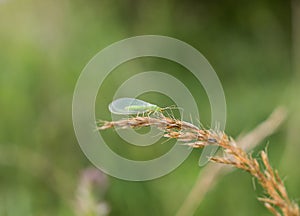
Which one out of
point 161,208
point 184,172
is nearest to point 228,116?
point 184,172

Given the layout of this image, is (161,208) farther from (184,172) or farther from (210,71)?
(210,71)

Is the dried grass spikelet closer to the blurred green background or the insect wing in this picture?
the insect wing

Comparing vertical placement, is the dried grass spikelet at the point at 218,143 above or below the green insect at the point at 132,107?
below

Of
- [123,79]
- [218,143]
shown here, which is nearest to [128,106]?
[218,143]

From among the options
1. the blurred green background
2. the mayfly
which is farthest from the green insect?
the blurred green background

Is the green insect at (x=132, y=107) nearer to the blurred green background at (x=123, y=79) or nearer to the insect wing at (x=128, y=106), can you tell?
the insect wing at (x=128, y=106)

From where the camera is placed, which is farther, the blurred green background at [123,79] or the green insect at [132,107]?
the blurred green background at [123,79]

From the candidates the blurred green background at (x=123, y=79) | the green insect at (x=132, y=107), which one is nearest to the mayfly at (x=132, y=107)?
the green insect at (x=132, y=107)
